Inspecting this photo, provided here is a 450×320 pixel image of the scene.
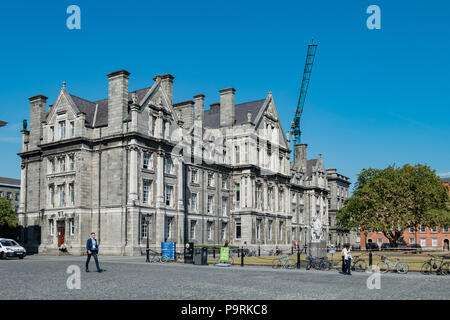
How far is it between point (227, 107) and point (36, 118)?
24915 millimetres

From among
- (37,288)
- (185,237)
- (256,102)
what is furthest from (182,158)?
(37,288)

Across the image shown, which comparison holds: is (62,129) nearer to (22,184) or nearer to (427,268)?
(22,184)

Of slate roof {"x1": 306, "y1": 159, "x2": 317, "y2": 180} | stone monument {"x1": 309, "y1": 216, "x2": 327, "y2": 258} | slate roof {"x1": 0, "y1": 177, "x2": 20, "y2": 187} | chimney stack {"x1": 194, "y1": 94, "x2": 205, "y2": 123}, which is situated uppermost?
chimney stack {"x1": 194, "y1": 94, "x2": 205, "y2": 123}

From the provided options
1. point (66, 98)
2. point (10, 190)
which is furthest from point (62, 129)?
point (10, 190)

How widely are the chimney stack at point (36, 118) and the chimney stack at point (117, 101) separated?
11.3m

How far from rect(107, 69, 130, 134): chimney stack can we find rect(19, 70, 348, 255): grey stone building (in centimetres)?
10

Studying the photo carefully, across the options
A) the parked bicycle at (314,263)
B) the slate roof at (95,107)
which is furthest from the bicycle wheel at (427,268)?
the slate roof at (95,107)

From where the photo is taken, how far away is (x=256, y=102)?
7156 cm

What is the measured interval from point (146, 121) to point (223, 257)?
22.6 metres

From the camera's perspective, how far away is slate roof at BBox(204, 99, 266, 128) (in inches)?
2724

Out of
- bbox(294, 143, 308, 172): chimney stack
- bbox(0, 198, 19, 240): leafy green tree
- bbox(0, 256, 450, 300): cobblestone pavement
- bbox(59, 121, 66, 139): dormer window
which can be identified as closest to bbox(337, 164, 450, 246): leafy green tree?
bbox(294, 143, 308, 172): chimney stack

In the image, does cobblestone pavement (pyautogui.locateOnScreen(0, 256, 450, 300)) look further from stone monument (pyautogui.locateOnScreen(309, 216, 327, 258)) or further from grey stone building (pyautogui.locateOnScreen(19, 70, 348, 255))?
grey stone building (pyautogui.locateOnScreen(19, 70, 348, 255))

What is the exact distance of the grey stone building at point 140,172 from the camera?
1939 inches

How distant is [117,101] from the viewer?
50344mm
